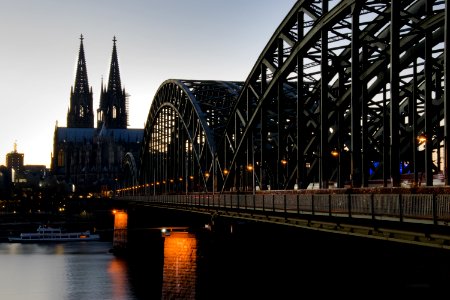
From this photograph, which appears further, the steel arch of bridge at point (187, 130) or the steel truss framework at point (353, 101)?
the steel arch of bridge at point (187, 130)

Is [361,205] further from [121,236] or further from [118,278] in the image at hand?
[121,236]

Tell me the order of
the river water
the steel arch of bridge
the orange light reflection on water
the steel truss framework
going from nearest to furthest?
the steel truss framework → the river water → the orange light reflection on water → the steel arch of bridge

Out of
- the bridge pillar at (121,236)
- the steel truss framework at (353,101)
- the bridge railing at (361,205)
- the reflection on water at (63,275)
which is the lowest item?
the reflection on water at (63,275)

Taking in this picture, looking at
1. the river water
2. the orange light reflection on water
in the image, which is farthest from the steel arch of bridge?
the river water

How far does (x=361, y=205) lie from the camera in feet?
116

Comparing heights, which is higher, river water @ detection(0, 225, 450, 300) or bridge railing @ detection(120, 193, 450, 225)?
bridge railing @ detection(120, 193, 450, 225)

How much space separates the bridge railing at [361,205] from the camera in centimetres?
2900

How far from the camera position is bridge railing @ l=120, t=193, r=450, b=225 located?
29000 millimetres

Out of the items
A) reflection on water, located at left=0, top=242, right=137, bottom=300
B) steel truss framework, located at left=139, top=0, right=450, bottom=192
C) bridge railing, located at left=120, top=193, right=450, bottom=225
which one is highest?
steel truss framework, located at left=139, top=0, right=450, bottom=192

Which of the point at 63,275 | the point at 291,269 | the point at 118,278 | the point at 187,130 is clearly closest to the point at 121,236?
the point at 63,275

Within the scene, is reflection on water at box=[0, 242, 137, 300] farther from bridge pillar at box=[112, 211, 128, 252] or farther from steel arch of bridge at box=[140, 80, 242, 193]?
steel arch of bridge at box=[140, 80, 242, 193]

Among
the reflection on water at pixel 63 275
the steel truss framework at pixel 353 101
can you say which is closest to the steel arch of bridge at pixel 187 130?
the steel truss framework at pixel 353 101

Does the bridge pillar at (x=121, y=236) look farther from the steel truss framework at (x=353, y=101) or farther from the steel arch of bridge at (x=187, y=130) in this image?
the steel truss framework at (x=353, y=101)

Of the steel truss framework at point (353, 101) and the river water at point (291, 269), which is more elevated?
the steel truss framework at point (353, 101)
